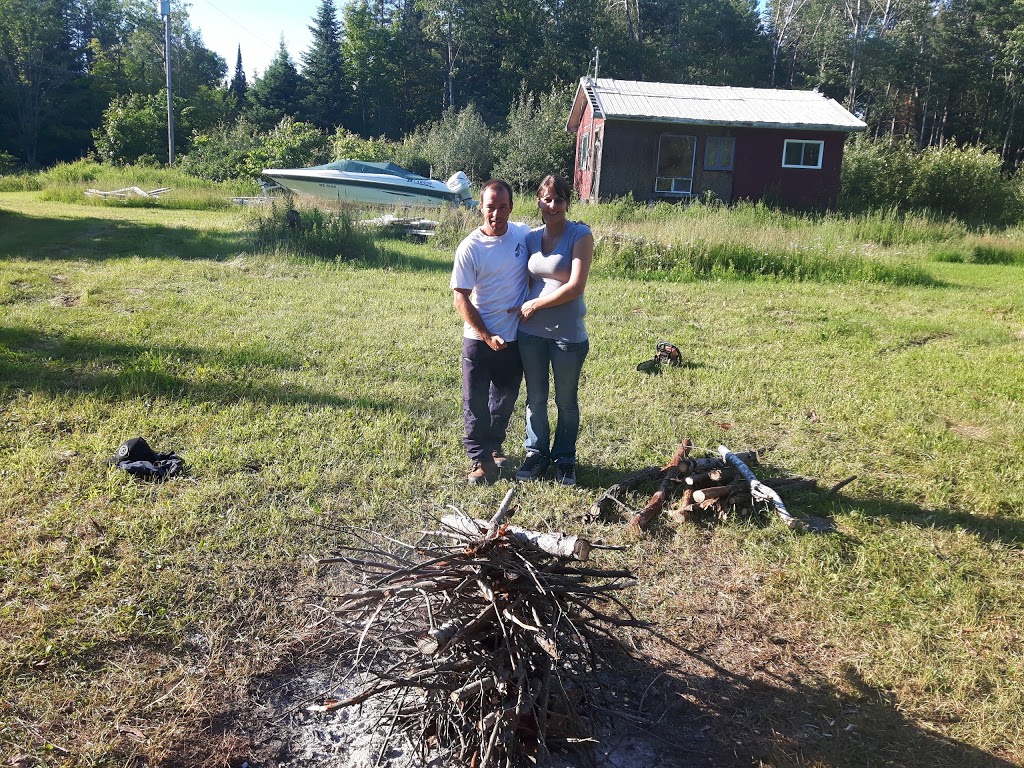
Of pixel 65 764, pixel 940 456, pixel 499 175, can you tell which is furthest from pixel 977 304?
pixel 499 175

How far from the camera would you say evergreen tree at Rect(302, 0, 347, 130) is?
160ft

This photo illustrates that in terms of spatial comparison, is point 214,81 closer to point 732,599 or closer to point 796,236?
point 796,236

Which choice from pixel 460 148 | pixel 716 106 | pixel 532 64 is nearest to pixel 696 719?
pixel 716 106

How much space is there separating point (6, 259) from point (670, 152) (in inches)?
809

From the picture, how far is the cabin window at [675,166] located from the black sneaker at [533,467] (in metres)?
22.2

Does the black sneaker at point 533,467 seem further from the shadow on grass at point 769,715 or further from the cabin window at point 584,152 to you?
the cabin window at point 584,152

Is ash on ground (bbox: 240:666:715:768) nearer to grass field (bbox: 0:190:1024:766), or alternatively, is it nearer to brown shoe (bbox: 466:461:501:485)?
grass field (bbox: 0:190:1024:766)

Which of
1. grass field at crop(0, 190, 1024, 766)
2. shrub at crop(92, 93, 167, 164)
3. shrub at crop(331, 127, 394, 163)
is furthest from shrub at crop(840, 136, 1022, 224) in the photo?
shrub at crop(92, 93, 167, 164)

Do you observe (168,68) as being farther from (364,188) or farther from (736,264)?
(736,264)

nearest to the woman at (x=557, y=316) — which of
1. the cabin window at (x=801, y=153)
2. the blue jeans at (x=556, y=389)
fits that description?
the blue jeans at (x=556, y=389)

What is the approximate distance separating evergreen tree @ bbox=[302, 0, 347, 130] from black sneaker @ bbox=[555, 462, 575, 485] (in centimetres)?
4769

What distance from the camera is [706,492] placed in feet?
14.5

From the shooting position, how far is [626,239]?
13133 millimetres

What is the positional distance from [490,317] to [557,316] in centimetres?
39
